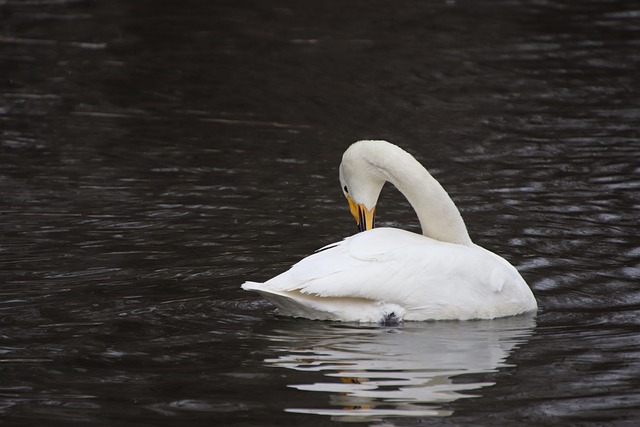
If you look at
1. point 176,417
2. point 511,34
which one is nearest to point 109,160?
point 176,417

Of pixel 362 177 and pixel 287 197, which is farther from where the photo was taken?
pixel 287 197

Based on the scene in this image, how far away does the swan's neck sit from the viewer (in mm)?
8070

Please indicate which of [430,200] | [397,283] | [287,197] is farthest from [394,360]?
[287,197]

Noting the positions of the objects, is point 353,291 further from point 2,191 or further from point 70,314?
point 2,191

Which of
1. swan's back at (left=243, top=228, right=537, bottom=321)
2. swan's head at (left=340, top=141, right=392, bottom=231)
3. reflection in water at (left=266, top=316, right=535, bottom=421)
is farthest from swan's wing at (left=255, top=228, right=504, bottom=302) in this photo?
swan's head at (left=340, top=141, right=392, bottom=231)

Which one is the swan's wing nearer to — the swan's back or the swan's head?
the swan's back

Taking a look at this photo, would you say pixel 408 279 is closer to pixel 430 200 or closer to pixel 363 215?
pixel 430 200

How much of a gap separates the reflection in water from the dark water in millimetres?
21

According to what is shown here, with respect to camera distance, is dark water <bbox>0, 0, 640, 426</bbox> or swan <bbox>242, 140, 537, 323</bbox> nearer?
dark water <bbox>0, 0, 640, 426</bbox>

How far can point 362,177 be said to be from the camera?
8.38m

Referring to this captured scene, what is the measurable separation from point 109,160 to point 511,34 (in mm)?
8031

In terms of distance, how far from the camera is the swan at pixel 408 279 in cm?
724

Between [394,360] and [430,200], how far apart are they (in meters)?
1.68

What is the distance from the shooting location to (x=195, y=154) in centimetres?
1246
